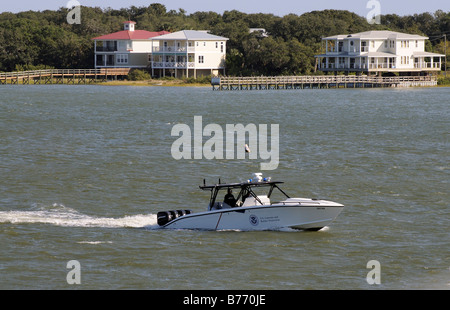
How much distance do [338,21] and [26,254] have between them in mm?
117744

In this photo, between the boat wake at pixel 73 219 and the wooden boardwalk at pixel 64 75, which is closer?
the boat wake at pixel 73 219

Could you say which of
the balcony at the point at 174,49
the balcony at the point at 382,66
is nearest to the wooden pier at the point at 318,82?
the balcony at the point at 382,66

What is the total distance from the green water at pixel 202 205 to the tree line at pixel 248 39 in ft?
171

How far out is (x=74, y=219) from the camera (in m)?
27.9

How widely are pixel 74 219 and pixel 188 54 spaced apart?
9317cm

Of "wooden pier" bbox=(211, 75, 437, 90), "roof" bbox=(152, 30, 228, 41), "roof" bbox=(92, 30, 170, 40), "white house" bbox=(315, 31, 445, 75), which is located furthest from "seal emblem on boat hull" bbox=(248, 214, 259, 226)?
"roof" bbox=(92, 30, 170, 40)

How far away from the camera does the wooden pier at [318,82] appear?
10888 centimetres

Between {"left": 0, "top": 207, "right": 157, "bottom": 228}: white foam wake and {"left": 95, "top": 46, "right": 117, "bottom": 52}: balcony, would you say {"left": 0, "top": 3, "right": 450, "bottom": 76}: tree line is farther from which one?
{"left": 0, "top": 207, "right": 157, "bottom": 228}: white foam wake

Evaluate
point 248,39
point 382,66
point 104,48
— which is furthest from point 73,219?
point 104,48

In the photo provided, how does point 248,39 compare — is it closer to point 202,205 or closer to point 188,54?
point 188,54

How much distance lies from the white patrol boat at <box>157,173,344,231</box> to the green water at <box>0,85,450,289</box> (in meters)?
0.34

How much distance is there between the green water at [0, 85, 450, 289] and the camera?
21547mm

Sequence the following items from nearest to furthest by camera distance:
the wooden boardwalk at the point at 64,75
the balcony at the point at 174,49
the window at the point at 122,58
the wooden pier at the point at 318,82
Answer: the wooden pier at the point at 318,82 < the balcony at the point at 174,49 < the wooden boardwalk at the point at 64,75 < the window at the point at 122,58

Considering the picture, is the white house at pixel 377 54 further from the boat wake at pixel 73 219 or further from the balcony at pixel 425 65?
the boat wake at pixel 73 219
